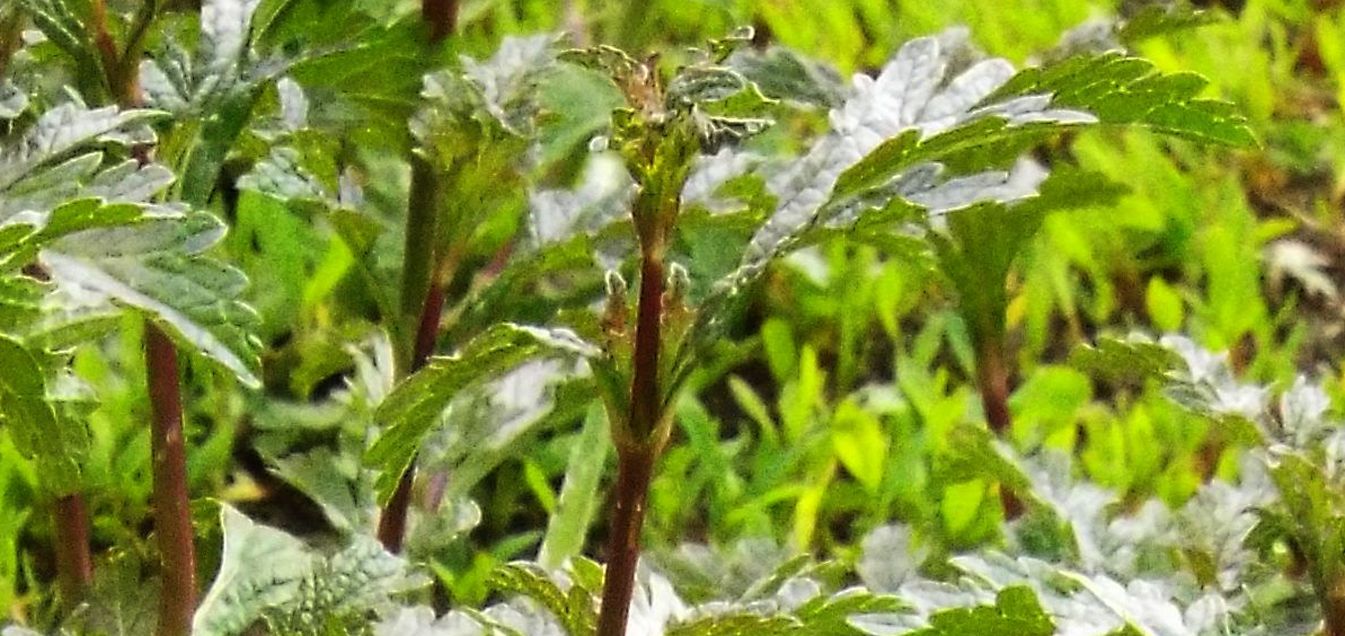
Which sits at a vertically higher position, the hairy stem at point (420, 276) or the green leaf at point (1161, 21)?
the green leaf at point (1161, 21)

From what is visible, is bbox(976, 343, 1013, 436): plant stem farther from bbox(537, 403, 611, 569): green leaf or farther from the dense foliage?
bbox(537, 403, 611, 569): green leaf

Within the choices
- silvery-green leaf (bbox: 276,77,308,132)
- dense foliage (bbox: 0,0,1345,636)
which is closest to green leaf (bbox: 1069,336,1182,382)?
dense foliage (bbox: 0,0,1345,636)

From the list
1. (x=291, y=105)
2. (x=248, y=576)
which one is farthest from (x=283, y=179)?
(x=248, y=576)

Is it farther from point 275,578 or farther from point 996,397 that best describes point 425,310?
point 996,397

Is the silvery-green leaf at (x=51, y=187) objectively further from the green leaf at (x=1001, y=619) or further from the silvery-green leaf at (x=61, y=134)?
the green leaf at (x=1001, y=619)

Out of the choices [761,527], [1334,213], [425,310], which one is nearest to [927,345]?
[761,527]

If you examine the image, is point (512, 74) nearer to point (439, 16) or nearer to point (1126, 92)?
point (439, 16)

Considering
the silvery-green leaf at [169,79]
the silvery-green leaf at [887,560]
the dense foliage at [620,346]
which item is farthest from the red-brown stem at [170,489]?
the silvery-green leaf at [887,560]
